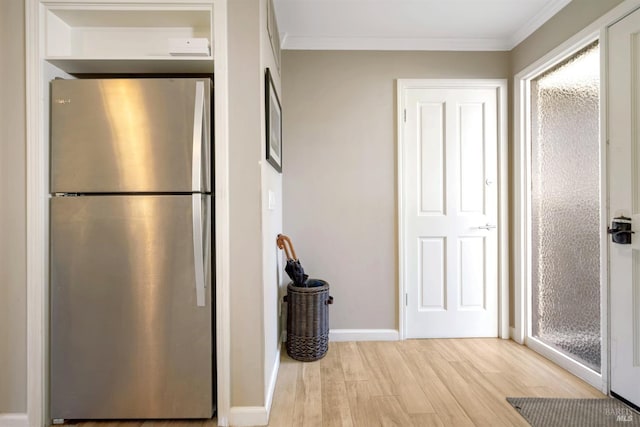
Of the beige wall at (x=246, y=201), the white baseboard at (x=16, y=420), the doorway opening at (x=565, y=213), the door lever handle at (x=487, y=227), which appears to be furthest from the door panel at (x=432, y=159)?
the white baseboard at (x=16, y=420)

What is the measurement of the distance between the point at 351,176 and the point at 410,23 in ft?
4.07

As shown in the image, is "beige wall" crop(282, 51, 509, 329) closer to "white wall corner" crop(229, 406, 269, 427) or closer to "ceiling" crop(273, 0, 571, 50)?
"ceiling" crop(273, 0, 571, 50)

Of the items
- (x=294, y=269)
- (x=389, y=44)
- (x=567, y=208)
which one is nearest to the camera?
(x=567, y=208)

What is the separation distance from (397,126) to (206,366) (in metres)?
2.18

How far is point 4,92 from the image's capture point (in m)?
1.58

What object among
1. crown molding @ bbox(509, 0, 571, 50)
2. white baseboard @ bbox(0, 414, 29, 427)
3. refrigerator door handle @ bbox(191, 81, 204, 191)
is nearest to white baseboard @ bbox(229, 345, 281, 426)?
white baseboard @ bbox(0, 414, 29, 427)

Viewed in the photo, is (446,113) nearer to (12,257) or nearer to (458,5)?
(458,5)

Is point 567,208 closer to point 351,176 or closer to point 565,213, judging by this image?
point 565,213

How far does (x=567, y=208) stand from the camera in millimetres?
2164

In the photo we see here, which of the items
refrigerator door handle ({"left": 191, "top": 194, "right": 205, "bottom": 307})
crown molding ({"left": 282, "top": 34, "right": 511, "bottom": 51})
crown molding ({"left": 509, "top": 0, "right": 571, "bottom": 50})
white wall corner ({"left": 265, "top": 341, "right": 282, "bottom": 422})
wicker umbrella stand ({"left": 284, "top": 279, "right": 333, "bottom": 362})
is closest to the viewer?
refrigerator door handle ({"left": 191, "top": 194, "right": 205, "bottom": 307})

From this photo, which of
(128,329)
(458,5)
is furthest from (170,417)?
(458,5)

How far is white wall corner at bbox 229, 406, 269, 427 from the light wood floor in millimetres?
64

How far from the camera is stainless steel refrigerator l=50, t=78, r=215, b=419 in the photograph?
1.58m

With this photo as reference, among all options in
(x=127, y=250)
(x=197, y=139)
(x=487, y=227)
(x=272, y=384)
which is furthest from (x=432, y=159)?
(x=127, y=250)
